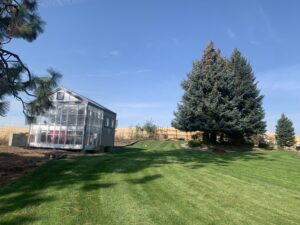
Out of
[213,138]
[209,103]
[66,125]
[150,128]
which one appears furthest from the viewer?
[150,128]

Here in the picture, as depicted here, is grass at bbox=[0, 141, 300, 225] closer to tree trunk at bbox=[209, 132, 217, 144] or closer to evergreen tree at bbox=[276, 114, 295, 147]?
tree trunk at bbox=[209, 132, 217, 144]

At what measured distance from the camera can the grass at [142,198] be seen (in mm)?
5199

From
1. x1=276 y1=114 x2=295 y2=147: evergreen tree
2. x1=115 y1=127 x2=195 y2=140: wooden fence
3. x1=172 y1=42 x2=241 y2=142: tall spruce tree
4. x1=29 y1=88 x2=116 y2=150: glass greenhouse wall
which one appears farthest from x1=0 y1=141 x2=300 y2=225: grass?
x1=276 y1=114 x2=295 y2=147: evergreen tree

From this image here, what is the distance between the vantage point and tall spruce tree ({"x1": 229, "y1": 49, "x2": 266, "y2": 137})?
26.8 meters

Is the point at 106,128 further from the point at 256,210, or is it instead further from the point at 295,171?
the point at 256,210

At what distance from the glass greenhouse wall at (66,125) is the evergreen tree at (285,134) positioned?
99.8ft

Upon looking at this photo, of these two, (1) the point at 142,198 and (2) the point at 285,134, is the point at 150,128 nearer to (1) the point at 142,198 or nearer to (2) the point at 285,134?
(2) the point at 285,134

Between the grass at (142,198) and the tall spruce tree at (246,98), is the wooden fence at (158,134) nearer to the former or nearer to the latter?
the tall spruce tree at (246,98)

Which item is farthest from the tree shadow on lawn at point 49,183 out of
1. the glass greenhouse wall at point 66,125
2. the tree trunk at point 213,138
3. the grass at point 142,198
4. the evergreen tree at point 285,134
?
the evergreen tree at point 285,134

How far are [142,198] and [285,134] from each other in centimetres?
4060

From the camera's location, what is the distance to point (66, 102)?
66.2ft

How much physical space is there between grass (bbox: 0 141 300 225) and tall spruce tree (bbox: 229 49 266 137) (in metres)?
17.3

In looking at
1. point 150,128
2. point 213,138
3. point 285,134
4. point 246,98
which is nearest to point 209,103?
point 213,138

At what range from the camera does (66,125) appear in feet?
65.4
